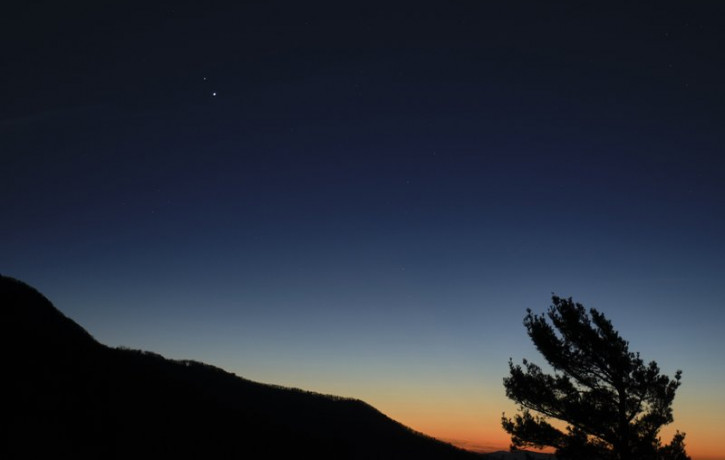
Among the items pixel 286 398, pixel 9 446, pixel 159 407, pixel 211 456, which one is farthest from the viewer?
pixel 286 398

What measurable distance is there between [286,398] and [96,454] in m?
44.0

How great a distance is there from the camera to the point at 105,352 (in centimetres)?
4253

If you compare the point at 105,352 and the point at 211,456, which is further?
the point at 105,352

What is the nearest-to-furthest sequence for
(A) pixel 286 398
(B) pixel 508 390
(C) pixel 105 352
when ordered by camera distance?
(B) pixel 508 390 → (C) pixel 105 352 → (A) pixel 286 398

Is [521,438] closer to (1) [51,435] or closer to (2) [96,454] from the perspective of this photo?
(2) [96,454]

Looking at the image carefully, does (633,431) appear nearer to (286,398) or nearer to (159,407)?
(159,407)

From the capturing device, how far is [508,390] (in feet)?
78.2

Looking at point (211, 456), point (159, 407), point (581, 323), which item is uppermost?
point (581, 323)

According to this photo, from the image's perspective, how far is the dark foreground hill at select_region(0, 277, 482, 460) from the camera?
75.7 ft

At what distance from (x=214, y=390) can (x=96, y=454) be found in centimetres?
3541

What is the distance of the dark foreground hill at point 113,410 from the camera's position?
23078 millimetres

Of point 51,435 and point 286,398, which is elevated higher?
point 286,398

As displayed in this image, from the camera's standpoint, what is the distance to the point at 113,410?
28.1 meters

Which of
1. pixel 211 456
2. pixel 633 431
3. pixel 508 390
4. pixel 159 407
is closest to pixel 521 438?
pixel 508 390
